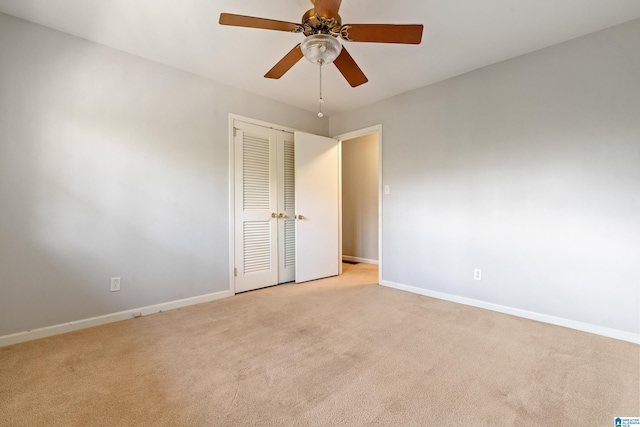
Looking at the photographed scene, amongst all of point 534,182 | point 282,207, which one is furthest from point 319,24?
point 282,207

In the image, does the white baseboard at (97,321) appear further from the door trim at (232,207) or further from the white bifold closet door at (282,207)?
the white bifold closet door at (282,207)

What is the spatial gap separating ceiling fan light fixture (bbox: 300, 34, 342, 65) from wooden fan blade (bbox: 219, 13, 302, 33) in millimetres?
89

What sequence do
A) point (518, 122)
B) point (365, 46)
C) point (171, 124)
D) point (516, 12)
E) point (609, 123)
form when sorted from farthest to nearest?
1. point (171, 124)
2. point (518, 122)
3. point (365, 46)
4. point (609, 123)
5. point (516, 12)

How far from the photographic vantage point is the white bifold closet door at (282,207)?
3.32m

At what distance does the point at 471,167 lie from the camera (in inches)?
113

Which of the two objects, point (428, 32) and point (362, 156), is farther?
point (362, 156)

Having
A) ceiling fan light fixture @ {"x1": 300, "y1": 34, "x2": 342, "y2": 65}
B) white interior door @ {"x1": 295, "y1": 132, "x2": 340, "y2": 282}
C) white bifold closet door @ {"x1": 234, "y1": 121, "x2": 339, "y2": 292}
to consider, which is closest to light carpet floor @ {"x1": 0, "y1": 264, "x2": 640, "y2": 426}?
white bifold closet door @ {"x1": 234, "y1": 121, "x2": 339, "y2": 292}

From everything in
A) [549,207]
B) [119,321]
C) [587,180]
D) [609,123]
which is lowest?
[119,321]

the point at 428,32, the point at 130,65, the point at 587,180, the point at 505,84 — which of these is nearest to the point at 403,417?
the point at 587,180

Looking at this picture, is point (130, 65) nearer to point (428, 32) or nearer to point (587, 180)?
point (428, 32)

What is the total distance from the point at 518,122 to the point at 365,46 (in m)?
1.59

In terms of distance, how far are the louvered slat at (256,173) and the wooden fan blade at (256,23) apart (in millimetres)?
1801

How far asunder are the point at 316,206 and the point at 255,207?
0.91 meters

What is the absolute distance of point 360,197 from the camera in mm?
5484
